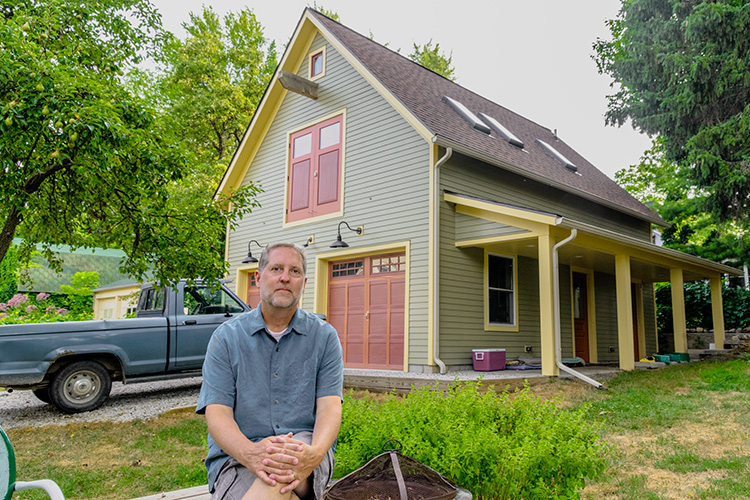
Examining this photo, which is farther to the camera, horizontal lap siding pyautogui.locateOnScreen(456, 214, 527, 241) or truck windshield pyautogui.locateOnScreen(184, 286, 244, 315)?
horizontal lap siding pyautogui.locateOnScreen(456, 214, 527, 241)

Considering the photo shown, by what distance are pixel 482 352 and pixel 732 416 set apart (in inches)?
153

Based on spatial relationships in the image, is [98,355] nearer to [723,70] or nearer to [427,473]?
[427,473]

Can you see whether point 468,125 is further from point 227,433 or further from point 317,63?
point 227,433

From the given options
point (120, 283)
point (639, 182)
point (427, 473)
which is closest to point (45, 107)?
point (427, 473)

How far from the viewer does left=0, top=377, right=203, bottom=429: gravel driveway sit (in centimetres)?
654

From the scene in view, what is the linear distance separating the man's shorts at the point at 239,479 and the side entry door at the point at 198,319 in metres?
5.71

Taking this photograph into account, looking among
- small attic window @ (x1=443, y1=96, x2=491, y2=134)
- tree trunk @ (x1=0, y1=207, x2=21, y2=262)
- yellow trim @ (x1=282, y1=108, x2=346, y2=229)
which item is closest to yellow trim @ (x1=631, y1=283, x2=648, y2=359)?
small attic window @ (x1=443, y1=96, x2=491, y2=134)

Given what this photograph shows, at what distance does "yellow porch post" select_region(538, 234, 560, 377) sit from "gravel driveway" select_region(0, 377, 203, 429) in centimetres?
532

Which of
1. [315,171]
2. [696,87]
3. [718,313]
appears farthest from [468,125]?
[718,313]

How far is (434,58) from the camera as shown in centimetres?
2639

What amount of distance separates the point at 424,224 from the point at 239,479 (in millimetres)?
7745

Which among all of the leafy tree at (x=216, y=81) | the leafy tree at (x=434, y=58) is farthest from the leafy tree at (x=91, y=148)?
the leafy tree at (x=434, y=58)

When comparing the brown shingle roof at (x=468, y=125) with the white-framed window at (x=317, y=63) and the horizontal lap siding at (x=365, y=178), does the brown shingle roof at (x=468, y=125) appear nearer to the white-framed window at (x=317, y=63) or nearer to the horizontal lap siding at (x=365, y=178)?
the horizontal lap siding at (x=365, y=178)

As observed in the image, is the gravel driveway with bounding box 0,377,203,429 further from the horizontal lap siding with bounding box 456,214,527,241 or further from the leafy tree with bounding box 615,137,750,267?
the leafy tree with bounding box 615,137,750,267
